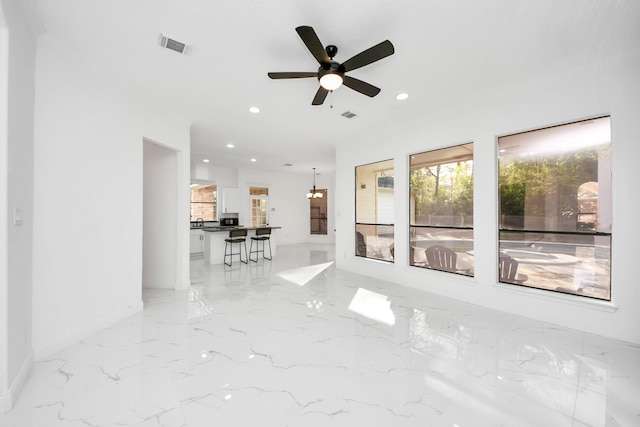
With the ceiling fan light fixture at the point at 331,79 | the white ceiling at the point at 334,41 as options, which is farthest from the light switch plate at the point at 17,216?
the ceiling fan light fixture at the point at 331,79

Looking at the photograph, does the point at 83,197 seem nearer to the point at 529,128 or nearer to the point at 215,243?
the point at 215,243

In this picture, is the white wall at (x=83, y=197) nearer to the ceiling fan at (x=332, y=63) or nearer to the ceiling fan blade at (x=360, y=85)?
the ceiling fan at (x=332, y=63)

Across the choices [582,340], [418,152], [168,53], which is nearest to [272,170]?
[418,152]

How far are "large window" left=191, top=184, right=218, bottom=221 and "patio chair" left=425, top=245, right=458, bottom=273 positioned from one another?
22.1 ft

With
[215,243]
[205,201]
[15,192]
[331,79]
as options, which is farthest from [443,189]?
[205,201]

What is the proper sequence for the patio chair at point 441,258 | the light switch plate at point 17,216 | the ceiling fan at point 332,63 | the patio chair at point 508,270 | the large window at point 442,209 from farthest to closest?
the patio chair at point 441,258 → the large window at point 442,209 → the patio chair at point 508,270 → the ceiling fan at point 332,63 → the light switch plate at point 17,216

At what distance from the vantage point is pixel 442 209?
4.36 m

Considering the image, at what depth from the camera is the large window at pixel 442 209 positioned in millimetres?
4008

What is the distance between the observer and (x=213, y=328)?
2.94 m

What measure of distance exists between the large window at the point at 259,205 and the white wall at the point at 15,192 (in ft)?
23.9

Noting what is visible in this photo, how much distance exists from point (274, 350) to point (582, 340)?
299 cm

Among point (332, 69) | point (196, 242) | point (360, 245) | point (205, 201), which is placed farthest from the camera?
point (205, 201)

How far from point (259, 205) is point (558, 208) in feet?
26.8

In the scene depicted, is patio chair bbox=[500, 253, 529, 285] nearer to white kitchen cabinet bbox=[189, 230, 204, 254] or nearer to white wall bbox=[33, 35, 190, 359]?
white wall bbox=[33, 35, 190, 359]
